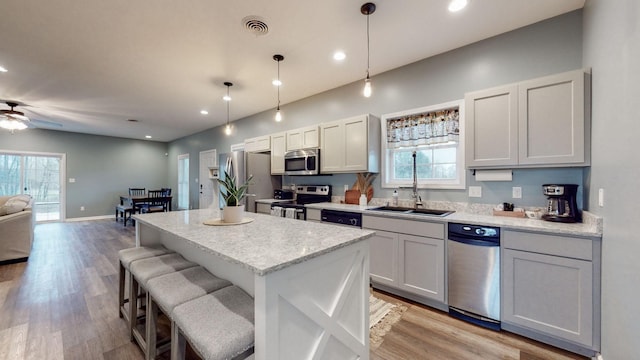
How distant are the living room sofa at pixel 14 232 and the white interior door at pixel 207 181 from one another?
3137 millimetres

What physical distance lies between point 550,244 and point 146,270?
9.50 feet

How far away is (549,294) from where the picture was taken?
181 centimetres

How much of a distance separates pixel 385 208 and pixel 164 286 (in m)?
2.41

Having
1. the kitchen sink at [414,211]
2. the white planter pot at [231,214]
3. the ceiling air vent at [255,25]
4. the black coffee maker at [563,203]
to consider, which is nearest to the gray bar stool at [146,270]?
the white planter pot at [231,214]

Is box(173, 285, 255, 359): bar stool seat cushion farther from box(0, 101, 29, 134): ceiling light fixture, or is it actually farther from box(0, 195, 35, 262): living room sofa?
box(0, 101, 29, 134): ceiling light fixture

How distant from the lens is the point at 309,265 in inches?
45.7

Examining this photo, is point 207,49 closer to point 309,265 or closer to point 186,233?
point 186,233

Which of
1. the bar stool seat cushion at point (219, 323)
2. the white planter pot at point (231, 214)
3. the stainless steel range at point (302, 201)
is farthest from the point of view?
the stainless steel range at point (302, 201)

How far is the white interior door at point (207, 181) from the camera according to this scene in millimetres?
6570

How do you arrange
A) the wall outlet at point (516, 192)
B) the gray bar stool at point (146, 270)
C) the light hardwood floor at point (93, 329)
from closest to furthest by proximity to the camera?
the gray bar stool at point (146, 270)
the light hardwood floor at point (93, 329)
the wall outlet at point (516, 192)

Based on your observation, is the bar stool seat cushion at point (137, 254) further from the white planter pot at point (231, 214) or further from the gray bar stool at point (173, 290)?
the white planter pot at point (231, 214)

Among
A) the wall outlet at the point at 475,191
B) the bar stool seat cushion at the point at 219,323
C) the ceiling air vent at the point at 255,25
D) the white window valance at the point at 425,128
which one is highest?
the ceiling air vent at the point at 255,25

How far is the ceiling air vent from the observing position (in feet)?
7.50

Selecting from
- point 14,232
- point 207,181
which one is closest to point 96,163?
point 207,181
